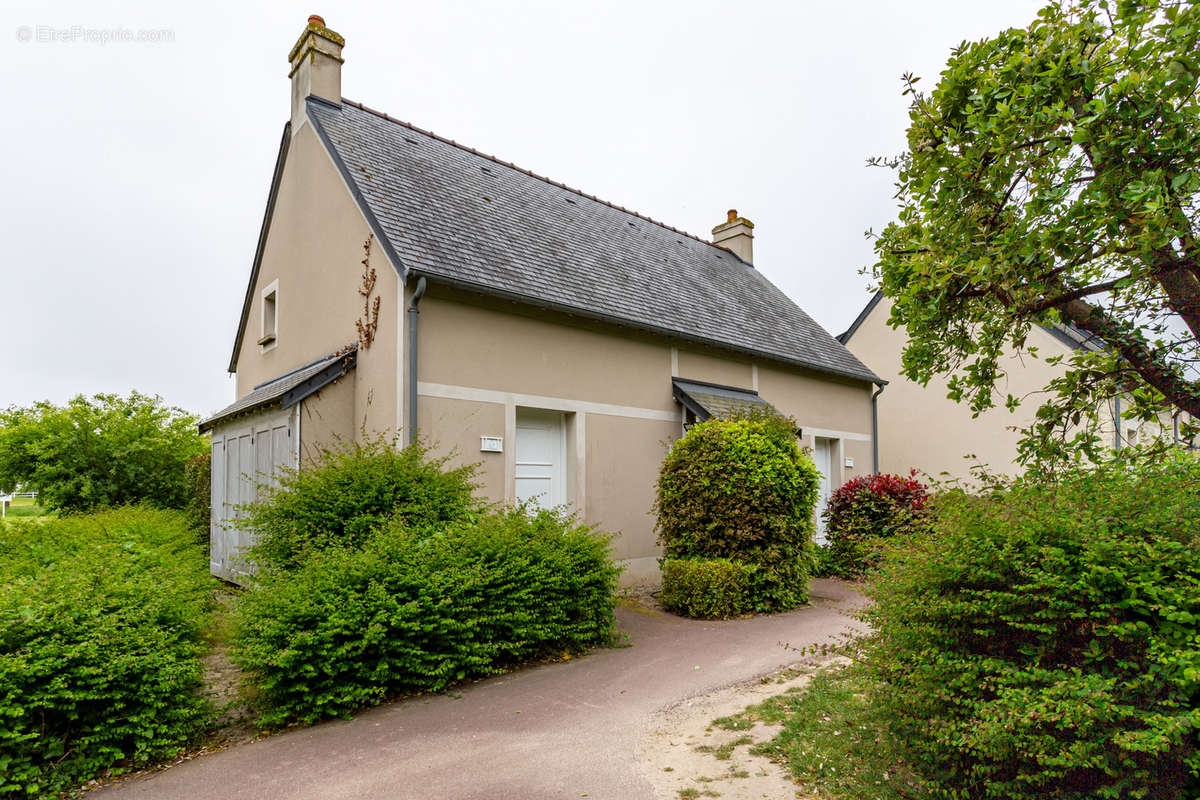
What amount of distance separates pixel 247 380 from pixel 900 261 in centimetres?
1212

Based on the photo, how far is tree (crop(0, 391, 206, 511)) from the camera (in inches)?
537

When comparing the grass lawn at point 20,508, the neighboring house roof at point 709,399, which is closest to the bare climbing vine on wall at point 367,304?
the neighboring house roof at point 709,399

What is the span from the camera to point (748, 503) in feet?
26.9

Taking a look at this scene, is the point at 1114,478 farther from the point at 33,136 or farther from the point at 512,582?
the point at 33,136

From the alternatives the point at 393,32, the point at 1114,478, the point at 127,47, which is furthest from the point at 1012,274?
the point at 127,47

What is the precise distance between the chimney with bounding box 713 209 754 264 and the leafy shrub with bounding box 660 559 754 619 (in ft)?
39.0

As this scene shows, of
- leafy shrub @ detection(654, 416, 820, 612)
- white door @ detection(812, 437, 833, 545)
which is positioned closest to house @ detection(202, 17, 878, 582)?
white door @ detection(812, 437, 833, 545)

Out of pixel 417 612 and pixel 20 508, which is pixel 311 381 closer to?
pixel 417 612

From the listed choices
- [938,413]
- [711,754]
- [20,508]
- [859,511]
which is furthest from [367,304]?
[20,508]

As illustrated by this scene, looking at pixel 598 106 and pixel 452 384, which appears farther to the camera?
pixel 598 106

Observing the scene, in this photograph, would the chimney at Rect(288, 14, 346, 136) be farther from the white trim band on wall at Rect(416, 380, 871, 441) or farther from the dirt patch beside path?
the dirt patch beside path

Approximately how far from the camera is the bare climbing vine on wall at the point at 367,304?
860 cm

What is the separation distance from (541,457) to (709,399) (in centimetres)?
322

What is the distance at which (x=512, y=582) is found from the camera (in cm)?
586
